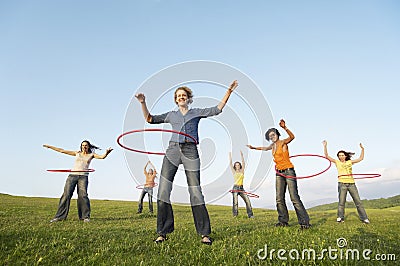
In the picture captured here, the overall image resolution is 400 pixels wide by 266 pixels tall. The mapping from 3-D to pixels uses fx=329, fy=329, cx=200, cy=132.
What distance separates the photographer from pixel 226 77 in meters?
8.33

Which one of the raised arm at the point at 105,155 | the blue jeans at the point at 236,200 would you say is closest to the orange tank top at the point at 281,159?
the raised arm at the point at 105,155

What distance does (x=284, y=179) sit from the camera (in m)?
9.74

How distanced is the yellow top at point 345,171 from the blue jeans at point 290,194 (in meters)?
4.98

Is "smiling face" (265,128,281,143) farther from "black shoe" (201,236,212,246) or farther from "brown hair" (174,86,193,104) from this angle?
"black shoe" (201,236,212,246)

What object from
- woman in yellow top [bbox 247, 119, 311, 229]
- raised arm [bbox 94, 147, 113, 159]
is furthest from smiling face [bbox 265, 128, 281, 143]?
raised arm [bbox 94, 147, 113, 159]

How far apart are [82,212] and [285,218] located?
7.27m

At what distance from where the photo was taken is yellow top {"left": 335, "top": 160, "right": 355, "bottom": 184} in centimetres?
1359

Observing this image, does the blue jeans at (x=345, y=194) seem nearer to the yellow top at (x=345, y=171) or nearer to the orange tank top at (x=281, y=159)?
the yellow top at (x=345, y=171)

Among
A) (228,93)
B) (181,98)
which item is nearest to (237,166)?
(181,98)

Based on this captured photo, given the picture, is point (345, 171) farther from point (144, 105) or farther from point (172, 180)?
point (144, 105)

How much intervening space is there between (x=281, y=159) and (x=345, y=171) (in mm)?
5414

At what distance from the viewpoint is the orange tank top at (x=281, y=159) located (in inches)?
384

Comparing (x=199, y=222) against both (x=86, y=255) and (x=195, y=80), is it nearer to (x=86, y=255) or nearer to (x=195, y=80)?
(x=86, y=255)

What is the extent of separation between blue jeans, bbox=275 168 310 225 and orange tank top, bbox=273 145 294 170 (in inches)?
5.9
